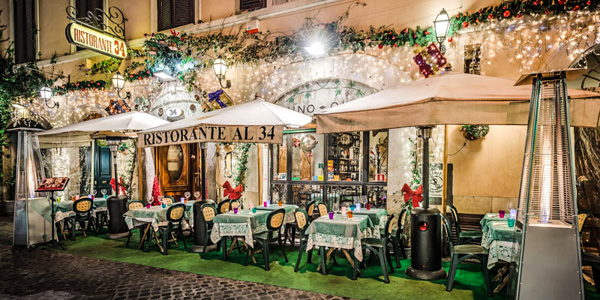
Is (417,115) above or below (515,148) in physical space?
above

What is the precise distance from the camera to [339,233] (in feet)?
17.7

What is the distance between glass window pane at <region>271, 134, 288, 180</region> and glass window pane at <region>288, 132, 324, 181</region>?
0.26 m

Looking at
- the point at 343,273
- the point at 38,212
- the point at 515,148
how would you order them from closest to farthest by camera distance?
the point at 343,273, the point at 515,148, the point at 38,212

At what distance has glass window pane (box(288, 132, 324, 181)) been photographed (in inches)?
346

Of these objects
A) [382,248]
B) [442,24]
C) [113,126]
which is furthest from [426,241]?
[113,126]

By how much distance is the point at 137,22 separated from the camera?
36.3 feet

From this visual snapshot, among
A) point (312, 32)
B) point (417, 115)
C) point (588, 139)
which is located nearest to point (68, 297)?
point (417, 115)

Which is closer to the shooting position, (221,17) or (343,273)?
(343,273)

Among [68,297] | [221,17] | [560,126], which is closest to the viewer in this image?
[560,126]

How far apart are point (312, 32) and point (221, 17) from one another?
2.99 meters

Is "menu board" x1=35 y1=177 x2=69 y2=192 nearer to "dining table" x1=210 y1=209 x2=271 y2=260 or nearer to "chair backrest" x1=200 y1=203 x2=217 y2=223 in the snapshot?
"chair backrest" x1=200 y1=203 x2=217 y2=223

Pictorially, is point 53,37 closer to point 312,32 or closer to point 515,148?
point 312,32

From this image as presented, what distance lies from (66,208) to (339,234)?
712 centimetres

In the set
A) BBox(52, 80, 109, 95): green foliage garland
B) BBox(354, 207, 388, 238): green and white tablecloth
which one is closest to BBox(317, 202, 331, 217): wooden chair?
BBox(354, 207, 388, 238): green and white tablecloth
